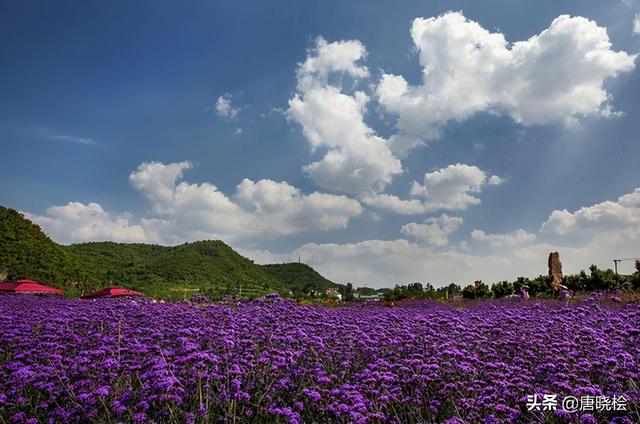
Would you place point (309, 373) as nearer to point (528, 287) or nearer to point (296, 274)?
point (528, 287)

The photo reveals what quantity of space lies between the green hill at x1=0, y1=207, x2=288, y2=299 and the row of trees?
9551 mm

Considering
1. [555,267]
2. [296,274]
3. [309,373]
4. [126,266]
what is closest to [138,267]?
[126,266]

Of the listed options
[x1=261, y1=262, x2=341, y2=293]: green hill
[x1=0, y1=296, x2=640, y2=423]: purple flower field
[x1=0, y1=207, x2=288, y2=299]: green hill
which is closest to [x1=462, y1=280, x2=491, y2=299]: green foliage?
[x1=0, y1=207, x2=288, y2=299]: green hill

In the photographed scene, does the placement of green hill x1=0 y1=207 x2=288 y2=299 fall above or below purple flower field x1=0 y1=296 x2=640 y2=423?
above

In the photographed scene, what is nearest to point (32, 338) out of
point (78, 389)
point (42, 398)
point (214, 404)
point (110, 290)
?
point (42, 398)

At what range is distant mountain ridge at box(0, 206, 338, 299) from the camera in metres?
30.5

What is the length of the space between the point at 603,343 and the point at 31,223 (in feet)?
122

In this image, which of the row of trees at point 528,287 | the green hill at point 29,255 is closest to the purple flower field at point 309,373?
the row of trees at point 528,287

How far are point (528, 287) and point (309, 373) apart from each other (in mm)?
20647

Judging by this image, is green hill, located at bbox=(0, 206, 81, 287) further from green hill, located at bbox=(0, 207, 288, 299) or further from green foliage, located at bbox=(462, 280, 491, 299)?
green foliage, located at bbox=(462, 280, 491, 299)

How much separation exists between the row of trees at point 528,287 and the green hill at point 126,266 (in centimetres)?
955

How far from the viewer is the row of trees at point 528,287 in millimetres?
21547

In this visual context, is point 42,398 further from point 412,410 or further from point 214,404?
point 412,410

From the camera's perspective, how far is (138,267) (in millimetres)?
49844
